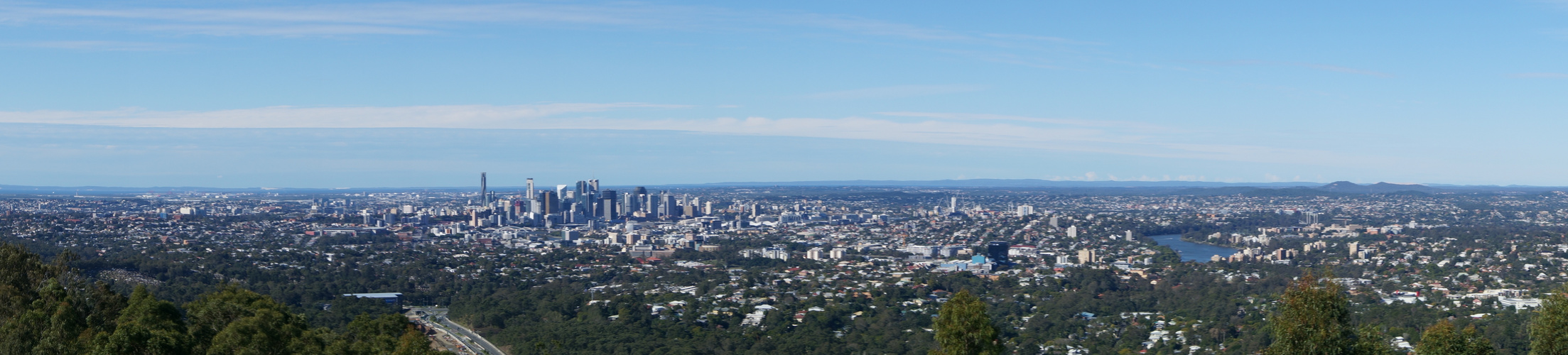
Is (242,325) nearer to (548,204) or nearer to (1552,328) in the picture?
(1552,328)

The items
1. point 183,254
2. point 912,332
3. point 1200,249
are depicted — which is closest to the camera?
point 912,332

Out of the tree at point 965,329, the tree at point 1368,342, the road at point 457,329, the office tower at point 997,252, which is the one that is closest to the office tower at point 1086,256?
the office tower at point 997,252

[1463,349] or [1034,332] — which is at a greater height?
[1463,349]

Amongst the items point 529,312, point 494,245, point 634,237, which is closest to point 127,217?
point 494,245

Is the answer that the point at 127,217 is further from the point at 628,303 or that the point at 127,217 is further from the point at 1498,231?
the point at 1498,231

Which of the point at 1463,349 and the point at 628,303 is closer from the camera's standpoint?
the point at 1463,349

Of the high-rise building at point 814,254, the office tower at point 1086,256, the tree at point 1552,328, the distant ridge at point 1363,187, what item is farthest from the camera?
the distant ridge at point 1363,187

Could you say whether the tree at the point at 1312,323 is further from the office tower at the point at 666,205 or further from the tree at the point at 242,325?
the office tower at the point at 666,205
